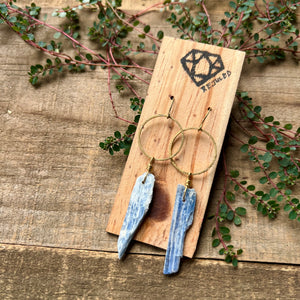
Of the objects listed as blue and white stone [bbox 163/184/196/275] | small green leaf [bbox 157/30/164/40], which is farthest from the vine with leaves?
blue and white stone [bbox 163/184/196/275]

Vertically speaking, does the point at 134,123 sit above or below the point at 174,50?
below

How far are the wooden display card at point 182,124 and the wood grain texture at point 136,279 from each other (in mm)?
96

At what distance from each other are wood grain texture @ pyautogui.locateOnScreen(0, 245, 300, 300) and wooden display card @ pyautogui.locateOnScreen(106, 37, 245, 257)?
0.32 ft

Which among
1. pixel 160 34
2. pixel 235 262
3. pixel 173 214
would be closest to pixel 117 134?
pixel 173 214

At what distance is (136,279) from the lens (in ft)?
4.00

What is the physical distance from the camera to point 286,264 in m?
1.22

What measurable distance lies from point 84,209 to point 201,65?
26.2 inches

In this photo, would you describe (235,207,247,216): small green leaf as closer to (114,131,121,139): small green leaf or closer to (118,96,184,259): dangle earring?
(118,96,184,259): dangle earring

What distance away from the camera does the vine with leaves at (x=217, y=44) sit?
1244mm

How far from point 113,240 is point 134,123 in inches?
17.1

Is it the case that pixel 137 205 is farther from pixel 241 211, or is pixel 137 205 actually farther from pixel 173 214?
pixel 241 211

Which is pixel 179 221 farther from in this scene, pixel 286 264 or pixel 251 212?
pixel 286 264

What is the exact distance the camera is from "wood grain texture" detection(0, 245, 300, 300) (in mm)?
1198

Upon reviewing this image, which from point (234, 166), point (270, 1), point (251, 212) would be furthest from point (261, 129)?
point (270, 1)
